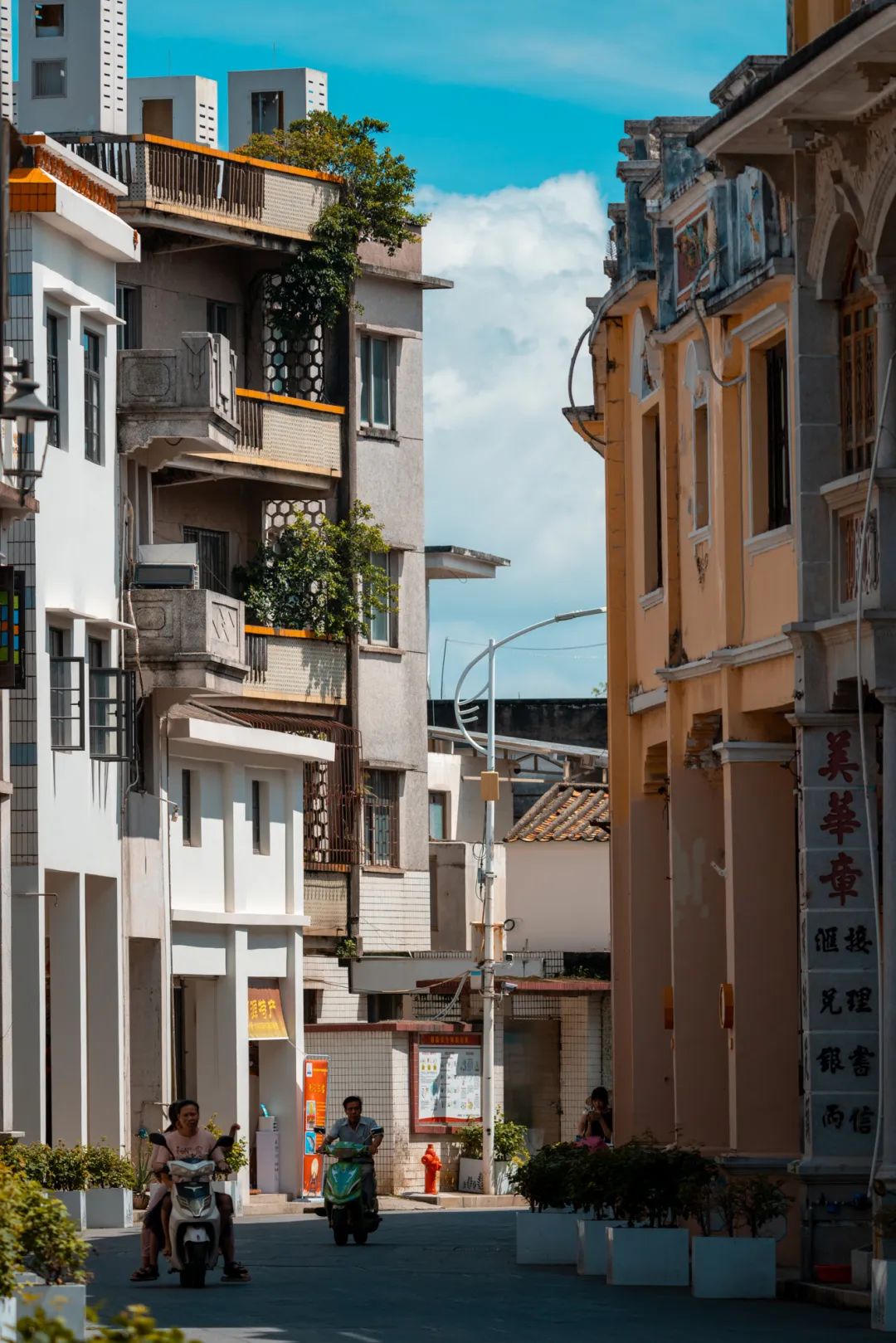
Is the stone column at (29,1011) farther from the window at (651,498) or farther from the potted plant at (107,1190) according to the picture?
the window at (651,498)

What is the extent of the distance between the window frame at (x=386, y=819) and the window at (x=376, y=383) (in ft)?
19.0

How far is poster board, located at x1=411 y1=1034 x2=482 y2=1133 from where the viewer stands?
44938 mm

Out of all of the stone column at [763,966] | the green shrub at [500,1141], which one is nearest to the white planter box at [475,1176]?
the green shrub at [500,1141]

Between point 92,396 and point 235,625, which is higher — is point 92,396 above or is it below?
above

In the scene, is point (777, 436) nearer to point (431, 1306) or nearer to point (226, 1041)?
point (431, 1306)

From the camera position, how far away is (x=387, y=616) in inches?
1893

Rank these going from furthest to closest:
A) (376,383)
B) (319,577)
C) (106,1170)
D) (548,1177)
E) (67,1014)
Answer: (376,383), (319,577), (67,1014), (106,1170), (548,1177)

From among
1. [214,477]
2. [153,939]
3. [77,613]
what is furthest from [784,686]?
[214,477]

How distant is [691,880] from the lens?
2595 centimetres

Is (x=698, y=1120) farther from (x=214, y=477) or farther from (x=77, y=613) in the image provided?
(x=214, y=477)

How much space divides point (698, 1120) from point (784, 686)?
4774mm

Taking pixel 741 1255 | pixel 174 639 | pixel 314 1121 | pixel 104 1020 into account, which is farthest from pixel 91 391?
pixel 741 1255

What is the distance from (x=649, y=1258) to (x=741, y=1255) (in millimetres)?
1126

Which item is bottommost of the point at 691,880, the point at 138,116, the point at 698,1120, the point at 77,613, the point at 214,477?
the point at 698,1120
